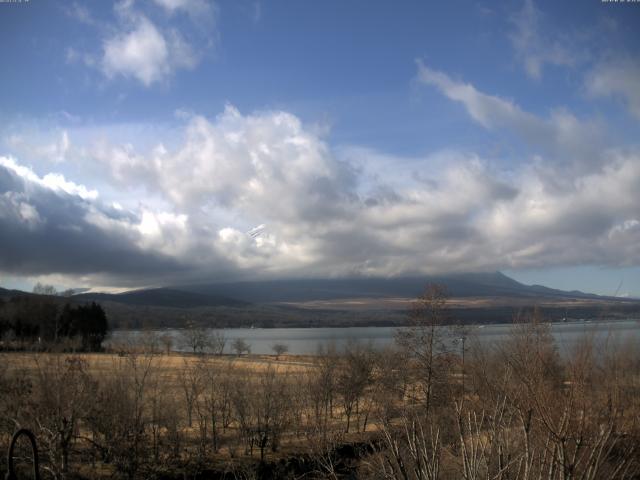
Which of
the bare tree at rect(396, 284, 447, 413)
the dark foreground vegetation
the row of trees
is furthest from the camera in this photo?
the row of trees

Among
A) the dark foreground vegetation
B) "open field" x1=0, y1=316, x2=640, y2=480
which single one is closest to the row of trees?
"open field" x1=0, y1=316, x2=640, y2=480

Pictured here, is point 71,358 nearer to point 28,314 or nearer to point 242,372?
point 242,372

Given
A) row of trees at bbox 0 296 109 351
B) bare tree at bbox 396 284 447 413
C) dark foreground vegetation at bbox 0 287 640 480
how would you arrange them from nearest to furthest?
1. dark foreground vegetation at bbox 0 287 640 480
2. bare tree at bbox 396 284 447 413
3. row of trees at bbox 0 296 109 351

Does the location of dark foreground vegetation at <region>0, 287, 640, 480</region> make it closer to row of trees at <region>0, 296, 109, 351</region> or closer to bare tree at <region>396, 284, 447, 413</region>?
bare tree at <region>396, 284, 447, 413</region>

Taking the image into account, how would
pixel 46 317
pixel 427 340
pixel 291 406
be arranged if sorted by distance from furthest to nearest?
pixel 46 317 < pixel 427 340 < pixel 291 406

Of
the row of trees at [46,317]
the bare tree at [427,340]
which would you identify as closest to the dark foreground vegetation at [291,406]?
the bare tree at [427,340]

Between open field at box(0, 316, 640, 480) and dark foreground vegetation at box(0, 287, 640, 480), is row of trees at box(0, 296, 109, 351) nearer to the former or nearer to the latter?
open field at box(0, 316, 640, 480)

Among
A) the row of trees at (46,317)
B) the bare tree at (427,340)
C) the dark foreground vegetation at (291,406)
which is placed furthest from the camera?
the row of trees at (46,317)

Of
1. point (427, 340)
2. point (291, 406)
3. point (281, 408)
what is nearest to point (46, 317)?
point (291, 406)

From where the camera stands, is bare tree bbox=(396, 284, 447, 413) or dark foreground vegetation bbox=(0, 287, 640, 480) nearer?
dark foreground vegetation bbox=(0, 287, 640, 480)

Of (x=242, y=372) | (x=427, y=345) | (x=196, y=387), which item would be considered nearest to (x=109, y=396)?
(x=196, y=387)

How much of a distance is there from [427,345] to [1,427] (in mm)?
23822

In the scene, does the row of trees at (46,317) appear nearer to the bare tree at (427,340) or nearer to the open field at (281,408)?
the open field at (281,408)

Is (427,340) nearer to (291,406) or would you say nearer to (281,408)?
(291,406)
